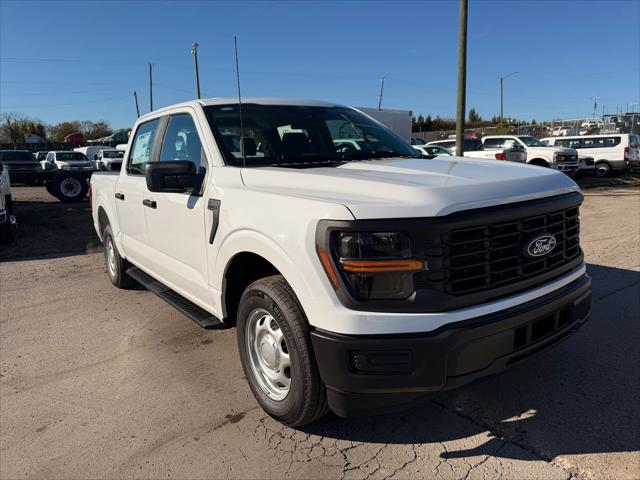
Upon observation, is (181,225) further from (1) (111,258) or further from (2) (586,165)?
(2) (586,165)

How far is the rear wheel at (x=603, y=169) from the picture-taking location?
20984mm

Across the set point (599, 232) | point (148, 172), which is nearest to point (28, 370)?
point (148, 172)

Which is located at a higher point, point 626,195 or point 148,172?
point 148,172

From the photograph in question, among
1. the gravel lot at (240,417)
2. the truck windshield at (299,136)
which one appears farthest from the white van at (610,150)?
the truck windshield at (299,136)

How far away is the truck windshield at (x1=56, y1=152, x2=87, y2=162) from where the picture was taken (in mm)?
23591

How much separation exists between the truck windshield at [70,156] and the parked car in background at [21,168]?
262 cm

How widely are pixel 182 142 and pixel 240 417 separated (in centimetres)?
209

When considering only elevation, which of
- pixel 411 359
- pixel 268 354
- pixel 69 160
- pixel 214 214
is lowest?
pixel 268 354

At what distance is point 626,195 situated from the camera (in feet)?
46.9

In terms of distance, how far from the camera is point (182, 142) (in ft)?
12.5

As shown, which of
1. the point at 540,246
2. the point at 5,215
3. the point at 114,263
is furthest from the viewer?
the point at 5,215

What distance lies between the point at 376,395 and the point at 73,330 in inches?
130

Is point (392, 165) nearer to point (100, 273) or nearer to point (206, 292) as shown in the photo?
point (206, 292)

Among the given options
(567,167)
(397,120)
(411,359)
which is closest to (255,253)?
(411,359)
